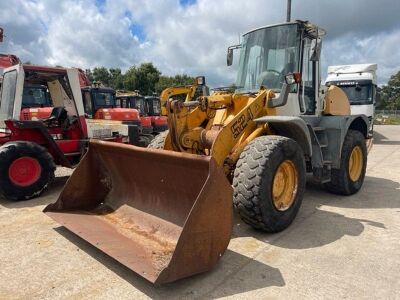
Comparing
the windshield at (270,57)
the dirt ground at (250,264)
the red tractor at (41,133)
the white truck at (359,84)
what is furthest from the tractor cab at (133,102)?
the dirt ground at (250,264)

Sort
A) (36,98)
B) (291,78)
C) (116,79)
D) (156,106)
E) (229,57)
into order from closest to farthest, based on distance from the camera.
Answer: (291,78) → (229,57) → (36,98) → (156,106) → (116,79)

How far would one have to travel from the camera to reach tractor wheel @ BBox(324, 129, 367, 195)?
6227 mm

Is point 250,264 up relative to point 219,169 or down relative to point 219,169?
down

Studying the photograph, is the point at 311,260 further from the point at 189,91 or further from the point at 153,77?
the point at 153,77

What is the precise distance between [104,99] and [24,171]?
7848 mm

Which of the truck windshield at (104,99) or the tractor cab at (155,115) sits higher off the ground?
the truck windshield at (104,99)

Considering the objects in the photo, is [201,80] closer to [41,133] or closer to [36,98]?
[41,133]

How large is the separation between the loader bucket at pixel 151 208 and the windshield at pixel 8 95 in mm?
2843

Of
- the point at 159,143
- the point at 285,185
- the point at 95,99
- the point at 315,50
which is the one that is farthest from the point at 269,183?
the point at 95,99

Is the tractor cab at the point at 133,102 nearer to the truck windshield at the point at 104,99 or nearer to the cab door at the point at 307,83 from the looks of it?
the truck windshield at the point at 104,99

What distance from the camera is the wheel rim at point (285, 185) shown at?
4512 mm

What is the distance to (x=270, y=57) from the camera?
573 cm

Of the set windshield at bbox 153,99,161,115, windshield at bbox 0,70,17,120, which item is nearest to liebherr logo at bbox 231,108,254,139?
windshield at bbox 0,70,17,120

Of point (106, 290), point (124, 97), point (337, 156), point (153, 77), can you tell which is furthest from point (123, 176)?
point (153, 77)
